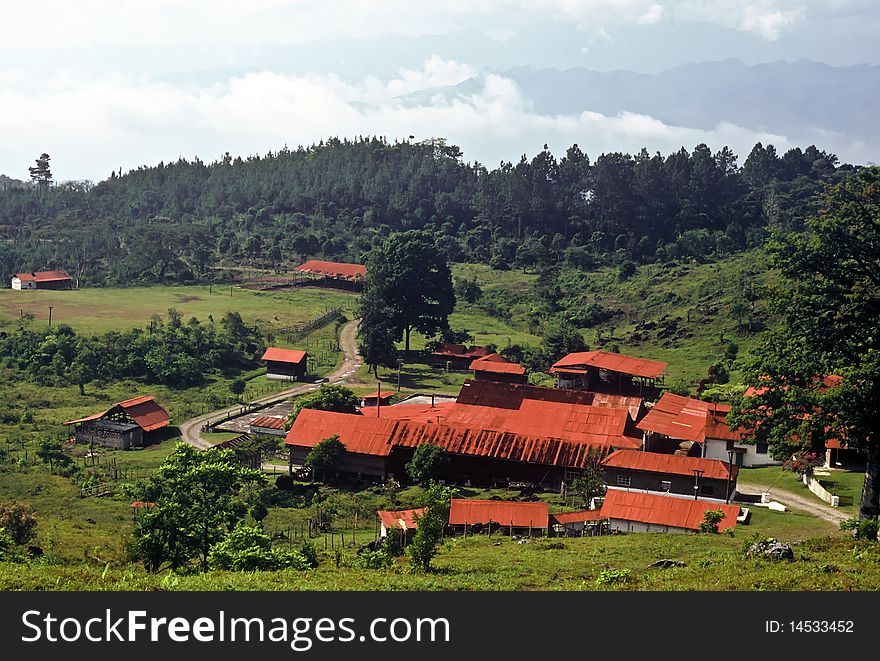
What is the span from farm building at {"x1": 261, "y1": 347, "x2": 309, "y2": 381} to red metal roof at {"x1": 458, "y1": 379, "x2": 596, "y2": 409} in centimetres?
1779

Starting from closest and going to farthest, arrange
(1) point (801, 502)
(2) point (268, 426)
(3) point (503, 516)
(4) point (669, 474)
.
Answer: (3) point (503, 516) → (1) point (801, 502) → (4) point (669, 474) → (2) point (268, 426)

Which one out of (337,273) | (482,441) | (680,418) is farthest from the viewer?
(337,273)

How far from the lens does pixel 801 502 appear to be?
38406 mm

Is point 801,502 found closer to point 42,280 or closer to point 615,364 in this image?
point 615,364

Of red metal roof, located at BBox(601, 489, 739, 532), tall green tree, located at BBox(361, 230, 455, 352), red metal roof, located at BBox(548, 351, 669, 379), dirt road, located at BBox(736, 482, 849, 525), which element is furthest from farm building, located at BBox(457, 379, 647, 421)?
red metal roof, located at BBox(601, 489, 739, 532)

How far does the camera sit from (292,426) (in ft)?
159

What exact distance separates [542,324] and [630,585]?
2729 inches

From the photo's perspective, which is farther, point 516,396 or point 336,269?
point 336,269

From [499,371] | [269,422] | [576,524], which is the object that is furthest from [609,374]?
[576,524]

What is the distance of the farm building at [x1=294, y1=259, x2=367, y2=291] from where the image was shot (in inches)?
4301

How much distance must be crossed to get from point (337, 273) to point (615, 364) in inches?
2169

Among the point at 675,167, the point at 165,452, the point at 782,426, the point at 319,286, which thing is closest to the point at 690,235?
the point at 675,167

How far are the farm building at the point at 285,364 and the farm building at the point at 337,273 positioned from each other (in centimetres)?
3774
